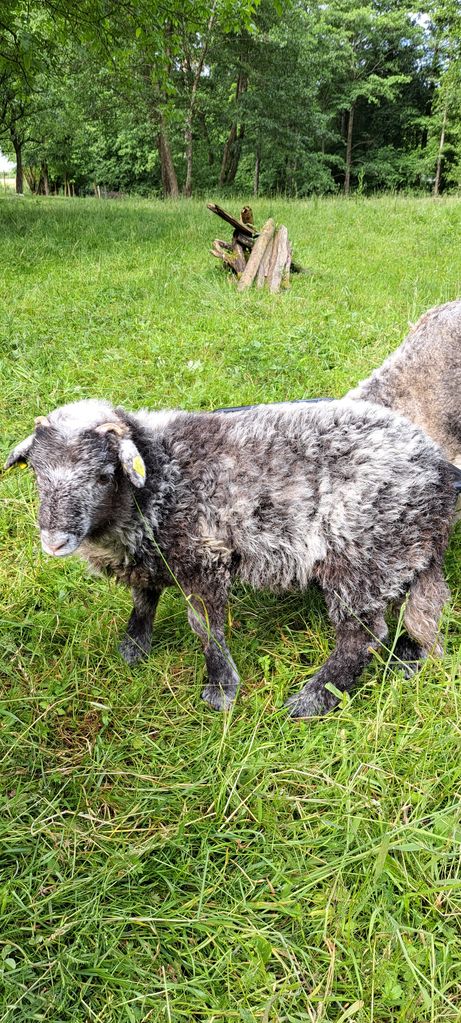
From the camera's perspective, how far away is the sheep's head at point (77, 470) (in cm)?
273

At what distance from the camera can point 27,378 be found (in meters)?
A: 6.25

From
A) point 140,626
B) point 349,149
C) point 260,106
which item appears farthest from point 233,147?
point 140,626

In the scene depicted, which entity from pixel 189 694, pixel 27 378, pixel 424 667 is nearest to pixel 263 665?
pixel 189 694

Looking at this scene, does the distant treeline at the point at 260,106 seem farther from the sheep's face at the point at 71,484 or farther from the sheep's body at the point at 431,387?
the sheep's face at the point at 71,484

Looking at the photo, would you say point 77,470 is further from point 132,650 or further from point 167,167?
point 167,167

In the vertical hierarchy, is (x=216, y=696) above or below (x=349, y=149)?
below

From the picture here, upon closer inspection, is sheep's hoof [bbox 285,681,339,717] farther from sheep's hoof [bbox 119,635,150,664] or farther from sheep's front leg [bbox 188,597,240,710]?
sheep's hoof [bbox 119,635,150,664]

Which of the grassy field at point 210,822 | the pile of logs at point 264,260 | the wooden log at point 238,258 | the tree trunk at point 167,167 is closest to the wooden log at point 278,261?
the pile of logs at point 264,260

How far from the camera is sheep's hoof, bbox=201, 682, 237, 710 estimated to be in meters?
3.12

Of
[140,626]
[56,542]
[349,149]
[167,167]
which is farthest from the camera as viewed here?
[349,149]

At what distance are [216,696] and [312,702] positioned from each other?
47 centimetres

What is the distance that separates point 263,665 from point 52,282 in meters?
7.70

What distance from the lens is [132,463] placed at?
9.37ft

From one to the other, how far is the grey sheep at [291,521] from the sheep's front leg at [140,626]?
9.3 inches
